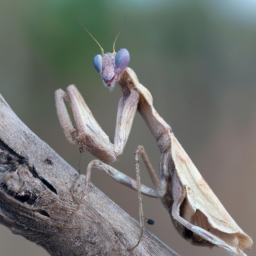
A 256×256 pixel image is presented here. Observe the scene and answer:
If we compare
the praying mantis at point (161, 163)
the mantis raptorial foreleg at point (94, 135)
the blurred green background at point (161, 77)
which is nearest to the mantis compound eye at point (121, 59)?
the praying mantis at point (161, 163)

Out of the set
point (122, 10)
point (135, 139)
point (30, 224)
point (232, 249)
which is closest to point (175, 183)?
point (232, 249)

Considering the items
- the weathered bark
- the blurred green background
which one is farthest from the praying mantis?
the blurred green background

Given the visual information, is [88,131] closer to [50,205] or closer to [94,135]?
[94,135]

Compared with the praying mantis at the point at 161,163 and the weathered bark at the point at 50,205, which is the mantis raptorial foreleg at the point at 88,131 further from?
the weathered bark at the point at 50,205

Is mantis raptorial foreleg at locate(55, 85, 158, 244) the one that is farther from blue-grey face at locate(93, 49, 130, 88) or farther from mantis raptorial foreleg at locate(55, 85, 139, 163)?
blue-grey face at locate(93, 49, 130, 88)

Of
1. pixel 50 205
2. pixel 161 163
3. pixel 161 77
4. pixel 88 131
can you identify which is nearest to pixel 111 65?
pixel 88 131

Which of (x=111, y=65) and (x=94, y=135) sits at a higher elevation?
(x=111, y=65)

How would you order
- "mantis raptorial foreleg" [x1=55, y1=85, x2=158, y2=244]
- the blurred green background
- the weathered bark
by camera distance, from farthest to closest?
the blurred green background, "mantis raptorial foreleg" [x1=55, y1=85, x2=158, y2=244], the weathered bark
